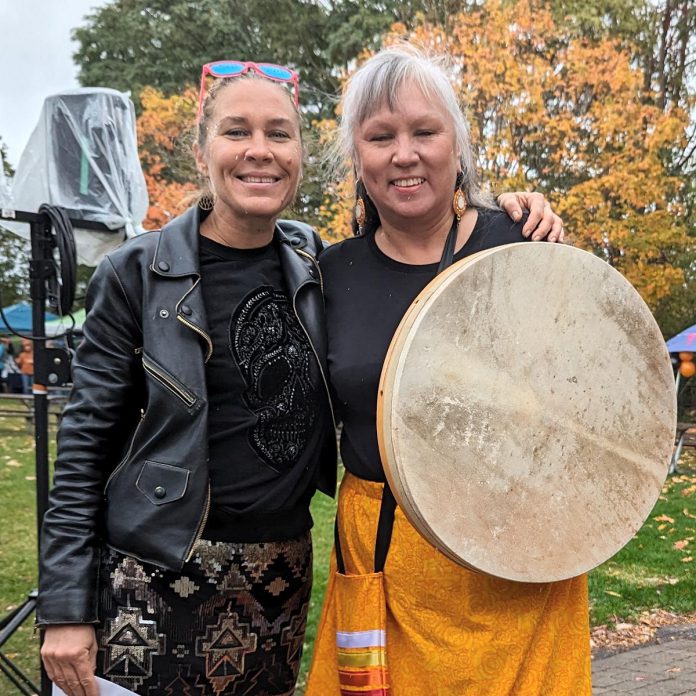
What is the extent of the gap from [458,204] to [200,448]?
0.83 metres

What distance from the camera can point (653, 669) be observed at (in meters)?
3.79

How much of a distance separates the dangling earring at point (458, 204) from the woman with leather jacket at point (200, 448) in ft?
1.26

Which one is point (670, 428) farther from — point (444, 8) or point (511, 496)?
point (444, 8)

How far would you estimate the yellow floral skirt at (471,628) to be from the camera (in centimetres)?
172

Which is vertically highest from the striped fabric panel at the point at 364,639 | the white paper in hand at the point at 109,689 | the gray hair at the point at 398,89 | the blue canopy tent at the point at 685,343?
the gray hair at the point at 398,89

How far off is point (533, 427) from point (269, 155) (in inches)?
32.5

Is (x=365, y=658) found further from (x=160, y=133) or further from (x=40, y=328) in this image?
(x=160, y=133)

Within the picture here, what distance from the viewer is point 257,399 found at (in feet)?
5.91

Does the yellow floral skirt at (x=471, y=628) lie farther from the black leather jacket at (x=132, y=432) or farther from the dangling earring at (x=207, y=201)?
the dangling earring at (x=207, y=201)

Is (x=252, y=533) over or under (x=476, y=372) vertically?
under

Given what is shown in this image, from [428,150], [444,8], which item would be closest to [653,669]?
[428,150]

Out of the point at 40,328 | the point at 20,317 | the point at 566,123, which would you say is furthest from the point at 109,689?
the point at 20,317

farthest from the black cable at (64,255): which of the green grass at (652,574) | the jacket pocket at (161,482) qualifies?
the green grass at (652,574)

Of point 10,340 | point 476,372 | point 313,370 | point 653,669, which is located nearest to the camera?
point 476,372
